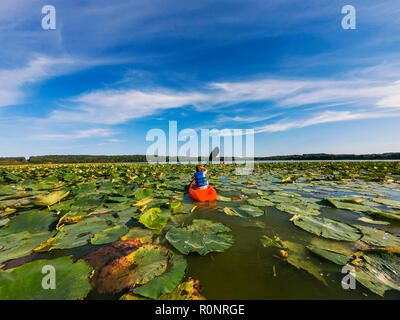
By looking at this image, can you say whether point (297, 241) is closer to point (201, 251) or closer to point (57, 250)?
point (201, 251)

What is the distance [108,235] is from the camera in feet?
6.70

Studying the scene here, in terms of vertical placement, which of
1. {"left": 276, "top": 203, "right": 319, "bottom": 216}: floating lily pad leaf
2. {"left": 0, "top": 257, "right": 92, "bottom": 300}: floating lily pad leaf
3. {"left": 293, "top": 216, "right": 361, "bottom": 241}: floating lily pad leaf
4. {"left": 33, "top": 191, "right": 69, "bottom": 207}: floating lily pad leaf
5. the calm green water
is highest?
{"left": 33, "top": 191, "right": 69, "bottom": 207}: floating lily pad leaf

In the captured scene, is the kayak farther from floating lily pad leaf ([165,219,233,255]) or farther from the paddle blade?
the paddle blade

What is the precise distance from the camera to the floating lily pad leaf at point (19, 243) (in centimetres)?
161

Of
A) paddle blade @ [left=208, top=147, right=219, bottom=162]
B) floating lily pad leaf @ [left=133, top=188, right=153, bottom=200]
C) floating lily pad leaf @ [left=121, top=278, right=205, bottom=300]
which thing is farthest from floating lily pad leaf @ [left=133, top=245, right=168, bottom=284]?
paddle blade @ [left=208, top=147, right=219, bottom=162]

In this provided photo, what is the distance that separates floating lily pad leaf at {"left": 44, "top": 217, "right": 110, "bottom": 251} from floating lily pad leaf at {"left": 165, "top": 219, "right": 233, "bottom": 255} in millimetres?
1067

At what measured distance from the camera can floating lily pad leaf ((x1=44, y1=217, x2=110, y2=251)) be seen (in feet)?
5.94

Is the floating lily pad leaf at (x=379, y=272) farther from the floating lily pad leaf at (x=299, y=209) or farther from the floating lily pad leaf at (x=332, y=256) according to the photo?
the floating lily pad leaf at (x=299, y=209)

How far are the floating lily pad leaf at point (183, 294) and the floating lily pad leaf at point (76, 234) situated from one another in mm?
1176

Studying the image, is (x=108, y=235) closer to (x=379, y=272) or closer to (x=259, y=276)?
(x=259, y=276)

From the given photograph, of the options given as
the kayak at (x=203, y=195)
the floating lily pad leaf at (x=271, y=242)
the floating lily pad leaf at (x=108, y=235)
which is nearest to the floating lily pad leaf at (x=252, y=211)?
the floating lily pad leaf at (x=271, y=242)

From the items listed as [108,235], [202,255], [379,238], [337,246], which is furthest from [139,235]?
[379,238]
